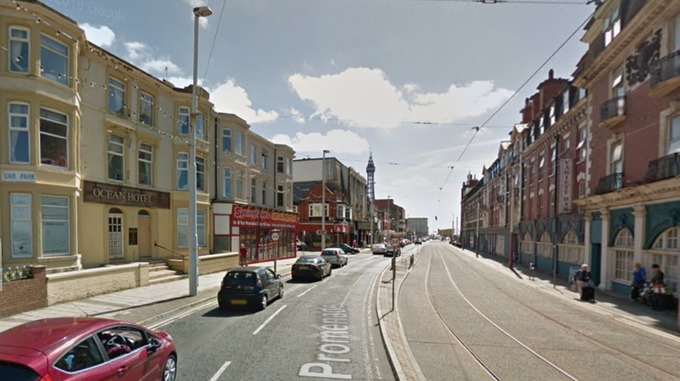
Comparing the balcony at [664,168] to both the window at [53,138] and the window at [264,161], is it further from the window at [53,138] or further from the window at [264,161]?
the window at [264,161]

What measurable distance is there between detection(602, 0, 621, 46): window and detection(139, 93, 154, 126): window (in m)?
24.8

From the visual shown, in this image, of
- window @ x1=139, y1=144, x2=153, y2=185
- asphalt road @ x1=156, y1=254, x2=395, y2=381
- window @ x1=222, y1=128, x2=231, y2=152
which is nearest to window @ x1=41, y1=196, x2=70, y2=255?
window @ x1=139, y1=144, x2=153, y2=185

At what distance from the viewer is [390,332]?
862 cm

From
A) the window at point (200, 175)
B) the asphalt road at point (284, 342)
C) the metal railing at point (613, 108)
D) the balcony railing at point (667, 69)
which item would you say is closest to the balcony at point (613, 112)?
the metal railing at point (613, 108)

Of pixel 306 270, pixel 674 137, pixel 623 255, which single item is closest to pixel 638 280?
pixel 623 255

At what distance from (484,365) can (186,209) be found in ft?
57.4

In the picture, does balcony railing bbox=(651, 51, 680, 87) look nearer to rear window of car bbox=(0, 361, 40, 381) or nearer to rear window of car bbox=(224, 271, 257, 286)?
rear window of car bbox=(224, 271, 257, 286)

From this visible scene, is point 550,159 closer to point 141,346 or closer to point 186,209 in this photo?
point 186,209

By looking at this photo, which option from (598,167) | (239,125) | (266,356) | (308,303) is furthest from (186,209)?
(598,167)

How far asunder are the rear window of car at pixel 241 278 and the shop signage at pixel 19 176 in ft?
26.8

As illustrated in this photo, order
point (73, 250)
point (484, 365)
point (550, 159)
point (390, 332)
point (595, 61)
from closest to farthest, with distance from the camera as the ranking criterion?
point (484, 365), point (390, 332), point (73, 250), point (595, 61), point (550, 159)

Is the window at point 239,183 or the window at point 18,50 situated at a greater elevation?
the window at point 18,50

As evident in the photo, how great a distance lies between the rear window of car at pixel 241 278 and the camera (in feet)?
35.1

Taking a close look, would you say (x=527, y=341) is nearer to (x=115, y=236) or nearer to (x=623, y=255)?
(x=623, y=255)
